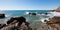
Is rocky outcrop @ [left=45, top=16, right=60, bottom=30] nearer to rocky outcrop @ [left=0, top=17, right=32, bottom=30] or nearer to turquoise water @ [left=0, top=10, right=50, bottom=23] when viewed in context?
turquoise water @ [left=0, top=10, right=50, bottom=23]

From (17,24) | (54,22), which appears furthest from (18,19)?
(54,22)

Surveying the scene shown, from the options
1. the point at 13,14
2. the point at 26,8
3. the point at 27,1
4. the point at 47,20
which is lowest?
the point at 47,20

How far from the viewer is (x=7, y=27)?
1801 millimetres

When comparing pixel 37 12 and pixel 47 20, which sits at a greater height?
pixel 37 12

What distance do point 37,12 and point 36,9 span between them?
0.07m

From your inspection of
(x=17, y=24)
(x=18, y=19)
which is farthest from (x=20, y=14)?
(x=17, y=24)

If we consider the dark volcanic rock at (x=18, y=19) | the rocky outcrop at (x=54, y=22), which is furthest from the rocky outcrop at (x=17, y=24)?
the rocky outcrop at (x=54, y=22)

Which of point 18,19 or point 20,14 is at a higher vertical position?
point 20,14

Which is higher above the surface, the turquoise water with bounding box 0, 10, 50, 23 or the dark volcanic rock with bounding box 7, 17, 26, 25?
the turquoise water with bounding box 0, 10, 50, 23

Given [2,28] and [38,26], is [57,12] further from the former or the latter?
[2,28]

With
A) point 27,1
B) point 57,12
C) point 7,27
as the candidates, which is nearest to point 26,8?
point 27,1

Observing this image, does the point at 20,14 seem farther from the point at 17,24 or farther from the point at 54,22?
the point at 54,22

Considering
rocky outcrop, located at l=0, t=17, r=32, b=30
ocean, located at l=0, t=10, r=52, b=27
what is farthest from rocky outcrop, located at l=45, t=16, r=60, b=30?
rocky outcrop, located at l=0, t=17, r=32, b=30

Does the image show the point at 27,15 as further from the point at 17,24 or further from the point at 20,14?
the point at 17,24
